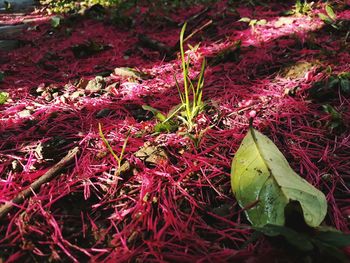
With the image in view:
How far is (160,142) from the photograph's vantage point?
1612 millimetres

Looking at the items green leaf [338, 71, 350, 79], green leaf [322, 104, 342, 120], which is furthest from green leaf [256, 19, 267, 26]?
green leaf [322, 104, 342, 120]

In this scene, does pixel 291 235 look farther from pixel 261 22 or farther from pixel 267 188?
pixel 261 22

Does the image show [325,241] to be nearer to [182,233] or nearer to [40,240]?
[182,233]

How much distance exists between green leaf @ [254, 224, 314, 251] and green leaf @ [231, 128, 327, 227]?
0.06m

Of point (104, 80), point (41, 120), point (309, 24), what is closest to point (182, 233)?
point (41, 120)

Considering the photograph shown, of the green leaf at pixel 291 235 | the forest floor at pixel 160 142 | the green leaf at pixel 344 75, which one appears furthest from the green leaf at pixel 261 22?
the green leaf at pixel 291 235

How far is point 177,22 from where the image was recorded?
4301mm

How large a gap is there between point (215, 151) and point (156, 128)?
0.37 m

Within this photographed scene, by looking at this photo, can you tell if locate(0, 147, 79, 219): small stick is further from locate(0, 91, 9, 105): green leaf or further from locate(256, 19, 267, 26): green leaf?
locate(256, 19, 267, 26): green leaf

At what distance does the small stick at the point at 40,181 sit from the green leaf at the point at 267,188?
0.84 meters

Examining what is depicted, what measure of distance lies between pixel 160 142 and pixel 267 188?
0.68 meters

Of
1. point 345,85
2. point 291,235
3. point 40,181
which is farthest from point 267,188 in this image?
point 345,85

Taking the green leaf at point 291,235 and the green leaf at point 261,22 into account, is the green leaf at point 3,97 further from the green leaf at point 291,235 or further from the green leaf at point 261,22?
the green leaf at point 261,22

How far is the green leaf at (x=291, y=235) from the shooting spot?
0.90 meters
